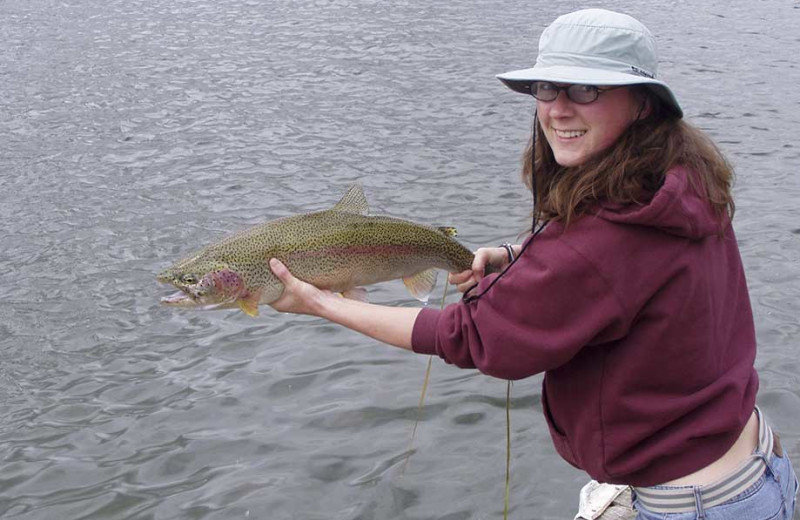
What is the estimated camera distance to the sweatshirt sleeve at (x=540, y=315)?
2535mm

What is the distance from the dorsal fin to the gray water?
1854 mm

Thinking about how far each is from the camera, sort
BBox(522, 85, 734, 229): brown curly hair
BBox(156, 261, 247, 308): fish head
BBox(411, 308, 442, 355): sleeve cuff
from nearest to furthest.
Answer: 1. BBox(522, 85, 734, 229): brown curly hair
2. BBox(411, 308, 442, 355): sleeve cuff
3. BBox(156, 261, 247, 308): fish head

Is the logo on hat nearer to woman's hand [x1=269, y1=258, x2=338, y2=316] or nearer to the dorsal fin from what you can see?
woman's hand [x1=269, y1=258, x2=338, y2=316]

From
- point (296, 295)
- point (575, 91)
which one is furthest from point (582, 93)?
point (296, 295)

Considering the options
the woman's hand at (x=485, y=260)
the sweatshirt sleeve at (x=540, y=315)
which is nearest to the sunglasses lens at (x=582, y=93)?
the sweatshirt sleeve at (x=540, y=315)

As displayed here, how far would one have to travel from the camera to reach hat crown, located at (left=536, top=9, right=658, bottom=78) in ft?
8.71

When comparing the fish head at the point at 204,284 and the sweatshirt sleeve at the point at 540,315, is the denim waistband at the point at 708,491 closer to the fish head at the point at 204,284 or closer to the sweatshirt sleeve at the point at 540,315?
the sweatshirt sleeve at the point at 540,315

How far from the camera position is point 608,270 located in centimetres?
251

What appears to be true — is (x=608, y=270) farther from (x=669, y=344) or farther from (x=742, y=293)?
(x=742, y=293)

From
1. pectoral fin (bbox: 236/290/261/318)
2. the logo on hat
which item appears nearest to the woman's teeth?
the logo on hat

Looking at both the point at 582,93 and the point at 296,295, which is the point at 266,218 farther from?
the point at 582,93

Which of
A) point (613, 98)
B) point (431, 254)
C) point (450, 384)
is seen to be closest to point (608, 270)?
point (613, 98)

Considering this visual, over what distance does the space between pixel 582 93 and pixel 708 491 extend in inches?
51.2

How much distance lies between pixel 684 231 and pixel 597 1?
20224 mm
